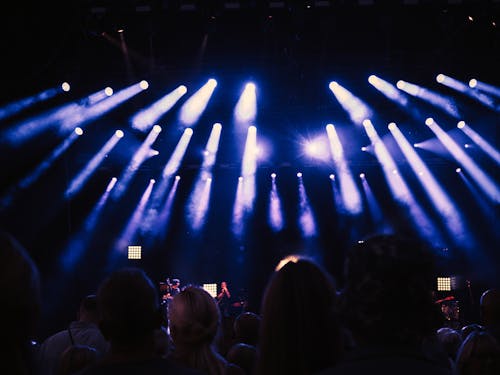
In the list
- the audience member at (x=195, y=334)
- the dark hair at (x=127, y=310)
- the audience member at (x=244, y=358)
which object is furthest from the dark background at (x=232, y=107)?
the dark hair at (x=127, y=310)

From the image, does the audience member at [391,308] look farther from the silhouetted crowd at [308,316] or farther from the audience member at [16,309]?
the audience member at [16,309]

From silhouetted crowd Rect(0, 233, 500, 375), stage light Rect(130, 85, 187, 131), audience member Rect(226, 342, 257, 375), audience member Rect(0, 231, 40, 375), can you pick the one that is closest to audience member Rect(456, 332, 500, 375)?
silhouetted crowd Rect(0, 233, 500, 375)

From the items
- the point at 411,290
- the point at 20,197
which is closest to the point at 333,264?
the point at 20,197

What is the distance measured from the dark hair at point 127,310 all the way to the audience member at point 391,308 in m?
0.71

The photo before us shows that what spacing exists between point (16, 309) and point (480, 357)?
106 inches

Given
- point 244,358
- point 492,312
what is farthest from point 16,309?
point 492,312

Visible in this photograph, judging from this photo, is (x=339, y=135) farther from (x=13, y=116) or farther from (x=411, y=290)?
(x=411, y=290)

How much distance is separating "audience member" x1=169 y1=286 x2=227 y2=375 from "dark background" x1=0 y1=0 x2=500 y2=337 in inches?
217

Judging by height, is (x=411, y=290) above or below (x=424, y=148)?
below

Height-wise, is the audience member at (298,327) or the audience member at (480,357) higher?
the audience member at (298,327)

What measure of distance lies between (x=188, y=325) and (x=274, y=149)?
38.0ft

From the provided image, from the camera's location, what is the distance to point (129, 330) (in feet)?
6.55

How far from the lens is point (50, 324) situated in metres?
12.3

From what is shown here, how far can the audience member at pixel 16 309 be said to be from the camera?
3.96 ft
